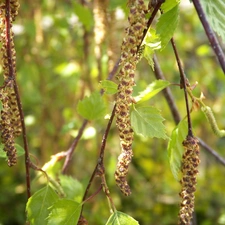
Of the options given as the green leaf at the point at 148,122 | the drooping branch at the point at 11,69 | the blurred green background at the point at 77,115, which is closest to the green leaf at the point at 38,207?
the drooping branch at the point at 11,69

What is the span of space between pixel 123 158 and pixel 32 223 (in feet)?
0.95

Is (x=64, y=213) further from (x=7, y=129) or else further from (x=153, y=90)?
(x=153, y=90)

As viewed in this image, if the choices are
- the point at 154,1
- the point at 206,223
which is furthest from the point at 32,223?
the point at 206,223

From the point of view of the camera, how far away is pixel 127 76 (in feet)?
2.69

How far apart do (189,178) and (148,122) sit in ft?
0.48

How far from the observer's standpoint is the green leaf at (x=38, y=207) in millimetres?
997

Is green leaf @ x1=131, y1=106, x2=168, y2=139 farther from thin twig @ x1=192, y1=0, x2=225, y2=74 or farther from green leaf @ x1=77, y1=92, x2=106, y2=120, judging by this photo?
green leaf @ x1=77, y1=92, x2=106, y2=120

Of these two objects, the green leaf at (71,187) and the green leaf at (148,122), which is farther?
the green leaf at (71,187)

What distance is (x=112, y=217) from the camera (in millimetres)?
914

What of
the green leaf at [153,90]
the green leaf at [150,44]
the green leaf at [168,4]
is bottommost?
the green leaf at [153,90]

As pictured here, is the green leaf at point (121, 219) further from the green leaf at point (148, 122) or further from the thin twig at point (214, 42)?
the thin twig at point (214, 42)

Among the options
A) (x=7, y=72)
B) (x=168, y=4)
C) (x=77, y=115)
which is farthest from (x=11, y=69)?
(x=77, y=115)

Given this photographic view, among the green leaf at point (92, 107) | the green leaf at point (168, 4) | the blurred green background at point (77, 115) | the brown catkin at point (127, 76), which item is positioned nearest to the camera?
the brown catkin at point (127, 76)

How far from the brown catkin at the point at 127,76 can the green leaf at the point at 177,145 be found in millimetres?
170
